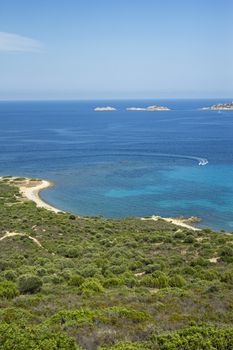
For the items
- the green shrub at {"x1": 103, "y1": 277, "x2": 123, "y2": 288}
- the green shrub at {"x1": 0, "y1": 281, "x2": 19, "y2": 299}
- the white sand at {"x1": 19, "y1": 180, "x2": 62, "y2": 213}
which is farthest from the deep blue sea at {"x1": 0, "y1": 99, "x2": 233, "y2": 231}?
the green shrub at {"x1": 0, "y1": 281, "x2": 19, "y2": 299}

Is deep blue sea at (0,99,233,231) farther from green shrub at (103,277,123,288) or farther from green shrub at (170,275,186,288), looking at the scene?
green shrub at (103,277,123,288)

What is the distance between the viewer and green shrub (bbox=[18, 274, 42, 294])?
1636 cm

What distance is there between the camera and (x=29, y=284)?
16.4 m

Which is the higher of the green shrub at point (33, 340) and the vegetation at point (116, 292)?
the green shrub at point (33, 340)

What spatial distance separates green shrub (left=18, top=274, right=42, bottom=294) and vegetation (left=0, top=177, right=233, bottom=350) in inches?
1.5

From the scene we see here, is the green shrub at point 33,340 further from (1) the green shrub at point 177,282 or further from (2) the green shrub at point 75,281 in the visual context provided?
(1) the green shrub at point 177,282

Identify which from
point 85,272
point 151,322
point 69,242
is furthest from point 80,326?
point 69,242

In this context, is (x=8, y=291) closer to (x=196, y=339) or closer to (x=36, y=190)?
Result: (x=196, y=339)

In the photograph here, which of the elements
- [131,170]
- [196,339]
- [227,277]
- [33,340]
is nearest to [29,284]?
[33,340]

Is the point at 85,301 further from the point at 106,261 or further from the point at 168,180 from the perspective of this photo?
the point at 168,180

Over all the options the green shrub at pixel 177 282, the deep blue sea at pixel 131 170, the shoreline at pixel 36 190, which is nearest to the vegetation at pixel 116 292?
the green shrub at pixel 177 282

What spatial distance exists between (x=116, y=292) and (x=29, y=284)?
11.2ft

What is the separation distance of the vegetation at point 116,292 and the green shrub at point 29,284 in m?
0.04

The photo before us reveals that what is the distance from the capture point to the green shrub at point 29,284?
16359 millimetres
